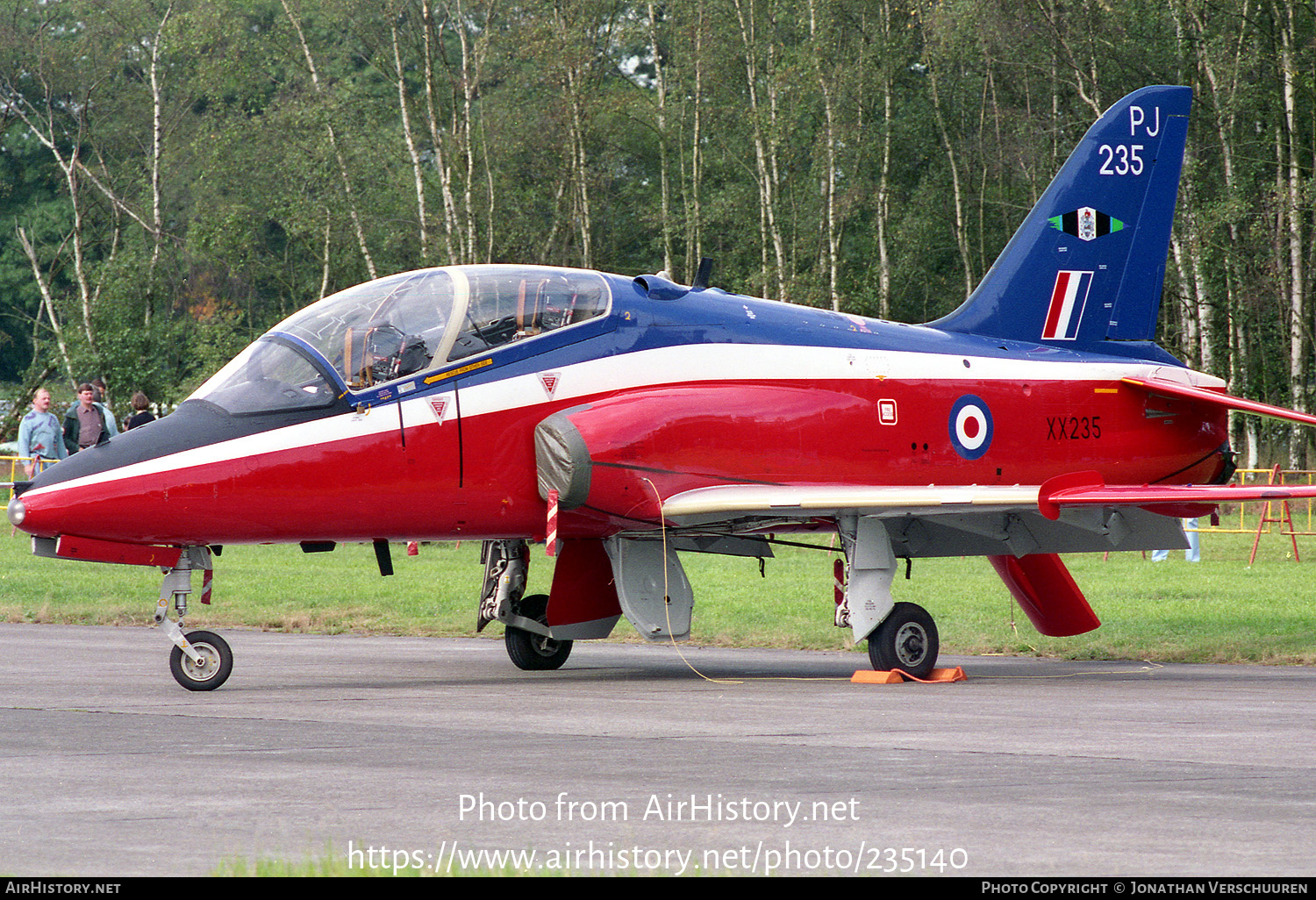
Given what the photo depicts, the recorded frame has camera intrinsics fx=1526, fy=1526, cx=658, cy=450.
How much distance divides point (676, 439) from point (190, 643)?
381 cm

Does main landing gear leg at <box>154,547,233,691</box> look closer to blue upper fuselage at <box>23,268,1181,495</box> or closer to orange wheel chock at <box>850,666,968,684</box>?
blue upper fuselage at <box>23,268,1181,495</box>

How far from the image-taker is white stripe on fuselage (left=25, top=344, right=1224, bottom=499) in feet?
34.3

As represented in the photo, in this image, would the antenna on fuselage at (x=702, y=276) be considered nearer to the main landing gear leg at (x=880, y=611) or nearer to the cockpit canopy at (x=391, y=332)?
the cockpit canopy at (x=391, y=332)

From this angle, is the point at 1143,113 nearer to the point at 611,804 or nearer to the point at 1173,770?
the point at 1173,770

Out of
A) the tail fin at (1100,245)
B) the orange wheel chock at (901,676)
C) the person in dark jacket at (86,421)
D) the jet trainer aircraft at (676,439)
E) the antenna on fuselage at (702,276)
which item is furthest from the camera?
the person in dark jacket at (86,421)

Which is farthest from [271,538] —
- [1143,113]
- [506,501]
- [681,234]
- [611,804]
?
[681,234]

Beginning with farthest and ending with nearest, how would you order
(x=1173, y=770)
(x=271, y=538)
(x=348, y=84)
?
(x=348, y=84), (x=271, y=538), (x=1173, y=770)

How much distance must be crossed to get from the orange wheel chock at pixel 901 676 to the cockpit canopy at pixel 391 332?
3480 millimetres

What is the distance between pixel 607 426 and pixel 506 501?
3.16ft

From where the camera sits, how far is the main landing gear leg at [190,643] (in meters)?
10.5

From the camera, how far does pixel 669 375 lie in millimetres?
11828

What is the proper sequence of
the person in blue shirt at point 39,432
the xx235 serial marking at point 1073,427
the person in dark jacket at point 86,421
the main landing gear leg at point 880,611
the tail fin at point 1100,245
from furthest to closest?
the person in blue shirt at point 39,432, the person in dark jacket at point 86,421, the tail fin at point 1100,245, the xx235 serial marking at point 1073,427, the main landing gear leg at point 880,611

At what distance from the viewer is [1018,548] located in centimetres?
1263

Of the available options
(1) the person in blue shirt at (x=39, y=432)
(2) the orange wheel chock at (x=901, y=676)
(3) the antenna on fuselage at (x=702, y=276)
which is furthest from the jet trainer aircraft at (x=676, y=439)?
(1) the person in blue shirt at (x=39, y=432)
